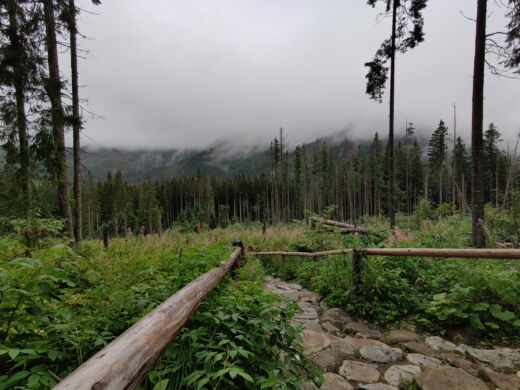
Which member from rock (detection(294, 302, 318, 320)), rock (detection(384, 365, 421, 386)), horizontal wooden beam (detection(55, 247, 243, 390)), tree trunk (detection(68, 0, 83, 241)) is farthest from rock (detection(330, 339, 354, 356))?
tree trunk (detection(68, 0, 83, 241))

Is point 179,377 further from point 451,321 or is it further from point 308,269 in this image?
point 308,269

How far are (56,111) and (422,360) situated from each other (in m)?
10.5

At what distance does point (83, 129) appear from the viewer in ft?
29.8

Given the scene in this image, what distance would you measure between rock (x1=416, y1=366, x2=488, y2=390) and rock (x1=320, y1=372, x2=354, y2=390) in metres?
0.65

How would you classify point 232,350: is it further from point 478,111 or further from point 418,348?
point 478,111

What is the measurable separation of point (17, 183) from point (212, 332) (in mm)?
9718

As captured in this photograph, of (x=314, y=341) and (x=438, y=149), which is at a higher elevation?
(x=438, y=149)

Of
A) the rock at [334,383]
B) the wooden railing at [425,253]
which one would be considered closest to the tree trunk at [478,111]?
the wooden railing at [425,253]

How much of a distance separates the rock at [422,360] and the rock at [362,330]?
0.54 m

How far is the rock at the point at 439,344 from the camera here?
2983mm

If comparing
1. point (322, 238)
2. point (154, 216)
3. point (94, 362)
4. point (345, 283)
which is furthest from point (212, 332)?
point (154, 216)

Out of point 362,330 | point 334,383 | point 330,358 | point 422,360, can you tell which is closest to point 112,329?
point 334,383

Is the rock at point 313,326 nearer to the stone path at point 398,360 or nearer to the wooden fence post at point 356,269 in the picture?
the stone path at point 398,360

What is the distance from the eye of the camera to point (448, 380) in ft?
7.69
